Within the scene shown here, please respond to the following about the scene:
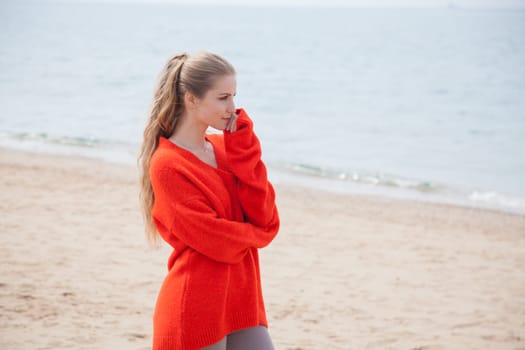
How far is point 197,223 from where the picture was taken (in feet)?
7.61

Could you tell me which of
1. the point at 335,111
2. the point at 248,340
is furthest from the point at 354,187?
the point at 335,111

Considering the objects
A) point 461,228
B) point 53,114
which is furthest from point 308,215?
point 53,114

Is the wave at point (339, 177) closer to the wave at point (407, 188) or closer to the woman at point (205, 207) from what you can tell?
the wave at point (407, 188)

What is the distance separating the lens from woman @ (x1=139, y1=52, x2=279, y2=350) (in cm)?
236

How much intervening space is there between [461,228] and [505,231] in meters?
0.67

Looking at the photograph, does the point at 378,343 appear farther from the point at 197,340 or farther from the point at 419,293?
the point at 197,340

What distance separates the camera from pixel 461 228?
30.7 ft

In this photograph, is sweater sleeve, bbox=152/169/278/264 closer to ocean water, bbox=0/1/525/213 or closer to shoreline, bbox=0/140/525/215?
ocean water, bbox=0/1/525/213

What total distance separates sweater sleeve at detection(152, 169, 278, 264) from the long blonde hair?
23 cm

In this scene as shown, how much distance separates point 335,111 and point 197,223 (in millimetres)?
21691

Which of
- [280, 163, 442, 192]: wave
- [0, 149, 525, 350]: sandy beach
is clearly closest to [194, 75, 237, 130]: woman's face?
[0, 149, 525, 350]: sandy beach

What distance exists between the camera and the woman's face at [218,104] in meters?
2.47

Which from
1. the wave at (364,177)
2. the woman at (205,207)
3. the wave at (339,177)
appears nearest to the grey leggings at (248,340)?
the woman at (205,207)

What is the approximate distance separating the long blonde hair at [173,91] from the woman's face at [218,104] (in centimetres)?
2
